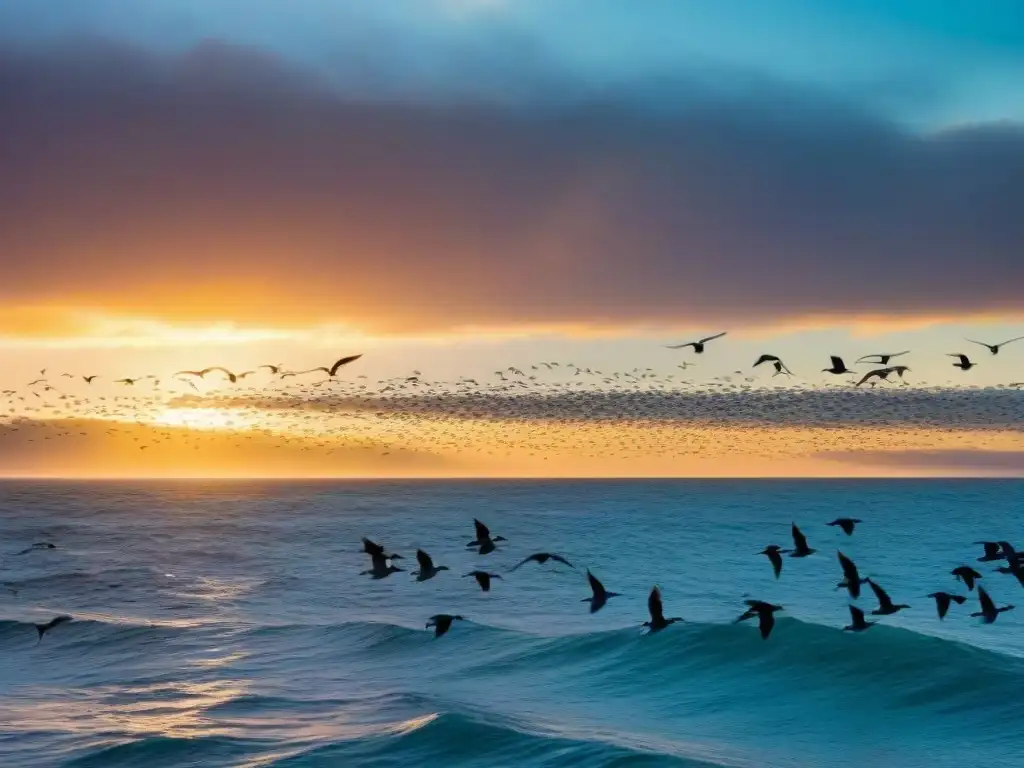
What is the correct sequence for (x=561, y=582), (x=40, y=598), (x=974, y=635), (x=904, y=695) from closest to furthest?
(x=904, y=695), (x=974, y=635), (x=40, y=598), (x=561, y=582)

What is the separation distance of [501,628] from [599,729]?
15.6 metres

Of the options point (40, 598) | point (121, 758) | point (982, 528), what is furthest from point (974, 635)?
point (982, 528)

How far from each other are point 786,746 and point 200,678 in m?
18.5

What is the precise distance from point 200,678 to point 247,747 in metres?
10.1

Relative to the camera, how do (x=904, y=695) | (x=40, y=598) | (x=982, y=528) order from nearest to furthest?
(x=904, y=695), (x=40, y=598), (x=982, y=528)

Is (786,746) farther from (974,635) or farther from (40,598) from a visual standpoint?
(40,598)

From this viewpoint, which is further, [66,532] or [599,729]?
[66,532]

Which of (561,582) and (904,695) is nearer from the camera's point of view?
(904,695)

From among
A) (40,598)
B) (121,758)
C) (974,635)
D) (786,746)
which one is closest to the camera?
(121,758)

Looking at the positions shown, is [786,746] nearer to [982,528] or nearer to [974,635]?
[974,635]

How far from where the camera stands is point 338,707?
34938 millimetres

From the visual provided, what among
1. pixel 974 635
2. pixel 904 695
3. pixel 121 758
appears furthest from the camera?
pixel 974 635

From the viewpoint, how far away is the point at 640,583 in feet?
232

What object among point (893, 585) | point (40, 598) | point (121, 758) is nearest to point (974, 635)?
point (893, 585)
